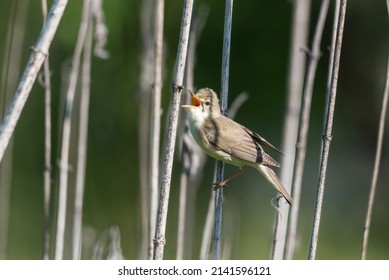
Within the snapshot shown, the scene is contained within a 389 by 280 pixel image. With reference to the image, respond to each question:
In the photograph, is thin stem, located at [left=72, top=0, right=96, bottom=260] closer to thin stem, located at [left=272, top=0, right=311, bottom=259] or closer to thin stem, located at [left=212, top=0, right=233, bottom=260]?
thin stem, located at [left=212, top=0, right=233, bottom=260]

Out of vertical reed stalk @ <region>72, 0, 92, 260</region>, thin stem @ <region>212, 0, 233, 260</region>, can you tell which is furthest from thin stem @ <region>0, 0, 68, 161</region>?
vertical reed stalk @ <region>72, 0, 92, 260</region>

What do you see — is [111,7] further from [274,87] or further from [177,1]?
[274,87]

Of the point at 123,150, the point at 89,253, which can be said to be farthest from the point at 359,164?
the point at 89,253

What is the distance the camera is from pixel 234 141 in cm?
349

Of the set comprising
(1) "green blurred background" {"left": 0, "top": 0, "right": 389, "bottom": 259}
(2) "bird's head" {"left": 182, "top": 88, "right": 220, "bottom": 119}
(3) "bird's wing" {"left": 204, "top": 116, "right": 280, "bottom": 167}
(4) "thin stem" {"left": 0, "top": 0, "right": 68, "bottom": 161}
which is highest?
(1) "green blurred background" {"left": 0, "top": 0, "right": 389, "bottom": 259}

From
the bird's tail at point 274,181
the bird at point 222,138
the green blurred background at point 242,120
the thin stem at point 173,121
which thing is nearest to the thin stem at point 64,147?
the bird at point 222,138

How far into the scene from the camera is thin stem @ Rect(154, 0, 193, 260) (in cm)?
254

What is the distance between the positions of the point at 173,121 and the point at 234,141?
96 cm

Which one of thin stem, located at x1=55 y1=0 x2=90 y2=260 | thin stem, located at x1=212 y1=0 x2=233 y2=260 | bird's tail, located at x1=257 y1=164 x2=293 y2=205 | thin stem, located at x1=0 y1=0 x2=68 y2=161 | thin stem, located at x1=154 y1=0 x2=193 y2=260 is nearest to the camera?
thin stem, located at x1=0 y1=0 x2=68 y2=161

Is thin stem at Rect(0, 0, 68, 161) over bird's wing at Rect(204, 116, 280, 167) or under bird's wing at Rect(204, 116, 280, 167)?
under

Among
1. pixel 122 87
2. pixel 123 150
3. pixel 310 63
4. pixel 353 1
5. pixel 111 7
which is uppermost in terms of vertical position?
pixel 353 1

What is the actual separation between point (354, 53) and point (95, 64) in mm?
3211

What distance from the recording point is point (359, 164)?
802 cm

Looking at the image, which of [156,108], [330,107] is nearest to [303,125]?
[330,107]
